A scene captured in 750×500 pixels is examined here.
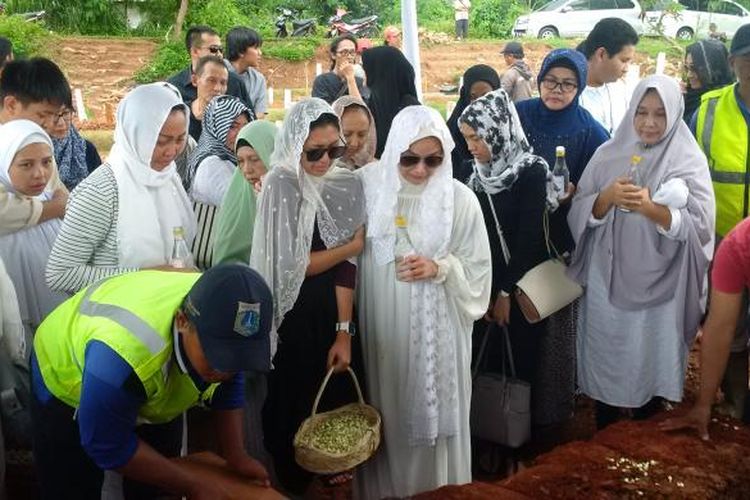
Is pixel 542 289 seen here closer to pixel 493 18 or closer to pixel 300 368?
pixel 300 368

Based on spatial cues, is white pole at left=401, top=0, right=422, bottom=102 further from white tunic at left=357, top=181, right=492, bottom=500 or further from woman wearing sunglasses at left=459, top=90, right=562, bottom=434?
white tunic at left=357, top=181, right=492, bottom=500

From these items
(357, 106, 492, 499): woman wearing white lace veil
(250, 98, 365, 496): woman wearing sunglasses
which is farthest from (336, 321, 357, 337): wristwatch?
(357, 106, 492, 499): woman wearing white lace veil

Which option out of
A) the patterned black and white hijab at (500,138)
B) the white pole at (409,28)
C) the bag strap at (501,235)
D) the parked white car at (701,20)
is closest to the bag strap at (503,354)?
the bag strap at (501,235)

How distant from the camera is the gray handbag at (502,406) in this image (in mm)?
3264

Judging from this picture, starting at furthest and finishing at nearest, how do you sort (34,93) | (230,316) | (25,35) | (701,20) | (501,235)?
1. (701,20)
2. (25,35)
3. (34,93)
4. (501,235)
5. (230,316)

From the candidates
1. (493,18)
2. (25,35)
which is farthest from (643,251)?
(493,18)

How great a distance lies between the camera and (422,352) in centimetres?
290

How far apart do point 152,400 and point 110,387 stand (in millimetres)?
211

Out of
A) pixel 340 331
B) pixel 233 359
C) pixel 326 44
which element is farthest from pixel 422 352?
pixel 326 44

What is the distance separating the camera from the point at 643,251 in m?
3.27

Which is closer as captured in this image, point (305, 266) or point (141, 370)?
point (141, 370)

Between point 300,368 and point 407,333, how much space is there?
17.2 inches

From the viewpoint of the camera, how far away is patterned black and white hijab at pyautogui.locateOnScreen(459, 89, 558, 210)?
3189 millimetres

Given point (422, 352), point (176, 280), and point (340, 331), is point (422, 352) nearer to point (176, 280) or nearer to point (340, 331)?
point (340, 331)
